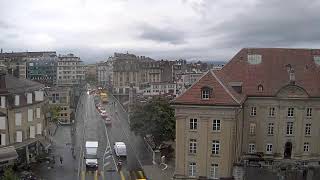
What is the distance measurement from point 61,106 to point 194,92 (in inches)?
2369

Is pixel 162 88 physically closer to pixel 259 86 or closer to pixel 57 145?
pixel 57 145

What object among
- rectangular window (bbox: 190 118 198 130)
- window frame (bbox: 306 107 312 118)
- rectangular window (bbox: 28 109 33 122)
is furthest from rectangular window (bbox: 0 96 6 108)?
window frame (bbox: 306 107 312 118)

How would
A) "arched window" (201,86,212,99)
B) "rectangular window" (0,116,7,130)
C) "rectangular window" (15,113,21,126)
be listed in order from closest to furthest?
"arched window" (201,86,212,99), "rectangular window" (0,116,7,130), "rectangular window" (15,113,21,126)

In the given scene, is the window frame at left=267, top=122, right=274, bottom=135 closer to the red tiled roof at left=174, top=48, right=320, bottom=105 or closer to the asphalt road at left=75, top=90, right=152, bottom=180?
the red tiled roof at left=174, top=48, right=320, bottom=105

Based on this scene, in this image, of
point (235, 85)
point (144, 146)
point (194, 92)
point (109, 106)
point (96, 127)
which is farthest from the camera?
point (109, 106)

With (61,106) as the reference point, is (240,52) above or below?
above

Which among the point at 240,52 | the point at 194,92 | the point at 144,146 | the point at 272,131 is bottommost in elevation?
the point at 144,146

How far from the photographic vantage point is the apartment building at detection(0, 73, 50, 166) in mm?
59906

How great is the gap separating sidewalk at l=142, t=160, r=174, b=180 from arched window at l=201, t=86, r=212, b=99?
44.5 ft

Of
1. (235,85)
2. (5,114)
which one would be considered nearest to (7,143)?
(5,114)

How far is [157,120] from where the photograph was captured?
70.7m

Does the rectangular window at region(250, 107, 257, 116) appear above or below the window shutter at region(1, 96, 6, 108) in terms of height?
below

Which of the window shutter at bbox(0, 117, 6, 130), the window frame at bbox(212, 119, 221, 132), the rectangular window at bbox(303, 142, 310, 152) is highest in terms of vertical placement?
the window frame at bbox(212, 119, 221, 132)

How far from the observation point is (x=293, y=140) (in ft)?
200
